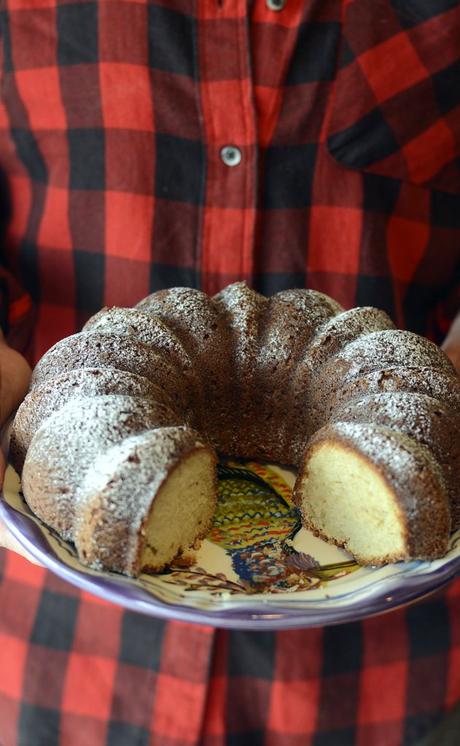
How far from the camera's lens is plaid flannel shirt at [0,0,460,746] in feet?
3.97

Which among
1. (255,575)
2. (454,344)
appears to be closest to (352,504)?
(255,575)

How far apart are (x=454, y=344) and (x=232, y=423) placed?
42cm

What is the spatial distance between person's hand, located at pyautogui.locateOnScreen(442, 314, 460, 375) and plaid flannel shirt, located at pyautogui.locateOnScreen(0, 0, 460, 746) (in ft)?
0.37

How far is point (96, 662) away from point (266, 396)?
51cm

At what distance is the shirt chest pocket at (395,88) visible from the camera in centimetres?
122

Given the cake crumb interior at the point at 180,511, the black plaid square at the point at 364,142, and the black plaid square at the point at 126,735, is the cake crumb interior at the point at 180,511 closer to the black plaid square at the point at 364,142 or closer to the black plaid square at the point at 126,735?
the black plaid square at the point at 126,735

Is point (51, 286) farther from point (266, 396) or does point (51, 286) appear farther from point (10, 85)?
point (266, 396)

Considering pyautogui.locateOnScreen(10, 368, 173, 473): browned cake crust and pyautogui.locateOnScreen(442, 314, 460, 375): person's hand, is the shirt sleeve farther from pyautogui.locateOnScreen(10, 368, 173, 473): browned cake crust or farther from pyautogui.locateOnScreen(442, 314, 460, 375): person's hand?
pyautogui.locateOnScreen(442, 314, 460, 375): person's hand

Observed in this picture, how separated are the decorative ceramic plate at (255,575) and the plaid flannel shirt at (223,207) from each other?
307 millimetres

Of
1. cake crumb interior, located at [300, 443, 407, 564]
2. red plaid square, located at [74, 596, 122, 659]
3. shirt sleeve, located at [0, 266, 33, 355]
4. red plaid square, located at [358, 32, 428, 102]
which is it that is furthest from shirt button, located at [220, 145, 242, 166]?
red plaid square, located at [74, 596, 122, 659]

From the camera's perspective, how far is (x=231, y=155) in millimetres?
1236

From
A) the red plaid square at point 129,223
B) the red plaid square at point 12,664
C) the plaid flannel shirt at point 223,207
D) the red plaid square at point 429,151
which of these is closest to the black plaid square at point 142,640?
the plaid flannel shirt at point 223,207

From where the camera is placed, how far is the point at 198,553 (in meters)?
0.91

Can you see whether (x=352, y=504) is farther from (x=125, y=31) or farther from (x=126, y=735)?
(x=125, y=31)
